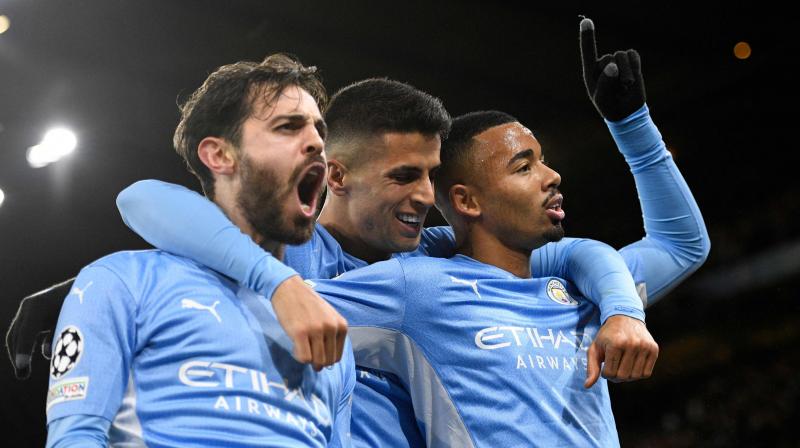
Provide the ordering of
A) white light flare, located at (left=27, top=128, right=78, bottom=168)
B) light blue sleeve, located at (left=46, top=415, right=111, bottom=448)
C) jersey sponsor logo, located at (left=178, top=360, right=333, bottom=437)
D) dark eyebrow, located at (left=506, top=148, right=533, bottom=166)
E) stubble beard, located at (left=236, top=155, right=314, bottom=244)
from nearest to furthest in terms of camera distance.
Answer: light blue sleeve, located at (left=46, top=415, right=111, bottom=448) < jersey sponsor logo, located at (left=178, top=360, right=333, bottom=437) < stubble beard, located at (left=236, top=155, right=314, bottom=244) < dark eyebrow, located at (left=506, top=148, right=533, bottom=166) < white light flare, located at (left=27, top=128, right=78, bottom=168)

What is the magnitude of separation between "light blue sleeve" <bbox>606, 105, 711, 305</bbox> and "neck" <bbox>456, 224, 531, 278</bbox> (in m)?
0.24

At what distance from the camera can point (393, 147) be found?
1.89 metres

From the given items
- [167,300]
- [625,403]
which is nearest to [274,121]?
[167,300]

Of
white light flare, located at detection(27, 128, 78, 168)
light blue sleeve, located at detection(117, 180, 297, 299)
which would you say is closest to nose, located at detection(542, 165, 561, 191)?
light blue sleeve, located at detection(117, 180, 297, 299)

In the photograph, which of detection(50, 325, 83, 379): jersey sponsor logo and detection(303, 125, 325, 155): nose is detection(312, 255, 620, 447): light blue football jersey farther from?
Result: detection(50, 325, 83, 379): jersey sponsor logo

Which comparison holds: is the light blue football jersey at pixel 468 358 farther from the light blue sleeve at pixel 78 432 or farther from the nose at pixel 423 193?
the light blue sleeve at pixel 78 432

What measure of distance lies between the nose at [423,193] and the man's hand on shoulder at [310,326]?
0.66 metres

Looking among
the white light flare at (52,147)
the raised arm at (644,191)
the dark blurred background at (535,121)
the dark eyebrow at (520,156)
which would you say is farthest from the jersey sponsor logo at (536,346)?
the white light flare at (52,147)

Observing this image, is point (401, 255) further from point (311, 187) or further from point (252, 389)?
point (252, 389)

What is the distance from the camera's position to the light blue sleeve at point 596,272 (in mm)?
1627

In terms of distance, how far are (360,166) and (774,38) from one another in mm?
4380

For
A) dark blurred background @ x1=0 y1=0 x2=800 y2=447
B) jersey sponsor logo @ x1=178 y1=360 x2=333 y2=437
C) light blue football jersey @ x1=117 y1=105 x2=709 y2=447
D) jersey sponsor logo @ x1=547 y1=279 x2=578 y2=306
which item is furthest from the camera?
dark blurred background @ x1=0 y1=0 x2=800 y2=447

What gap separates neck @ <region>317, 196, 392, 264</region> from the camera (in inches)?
72.7

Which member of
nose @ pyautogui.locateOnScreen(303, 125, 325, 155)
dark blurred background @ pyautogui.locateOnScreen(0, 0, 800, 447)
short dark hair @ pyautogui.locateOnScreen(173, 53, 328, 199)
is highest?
short dark hair @ pyautogui.locateOnScreen(173, 53, 328, 199)
